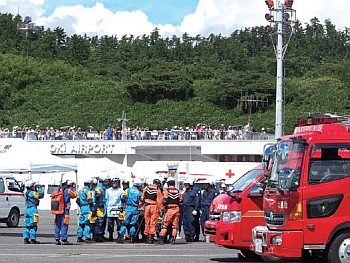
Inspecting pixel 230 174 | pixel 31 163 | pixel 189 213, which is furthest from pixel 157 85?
pixel 189 213

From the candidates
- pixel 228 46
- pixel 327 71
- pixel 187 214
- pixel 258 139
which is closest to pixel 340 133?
pixel 187 214

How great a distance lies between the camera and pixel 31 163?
26594 mm

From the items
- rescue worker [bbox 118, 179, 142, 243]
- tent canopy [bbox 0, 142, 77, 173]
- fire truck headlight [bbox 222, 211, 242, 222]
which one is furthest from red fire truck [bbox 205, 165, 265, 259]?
tent canopy [bbox 0, 142, 77, 173]

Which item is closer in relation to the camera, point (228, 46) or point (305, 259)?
point (305, 259)

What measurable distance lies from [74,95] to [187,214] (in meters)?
75.8

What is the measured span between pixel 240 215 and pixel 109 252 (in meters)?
3.90

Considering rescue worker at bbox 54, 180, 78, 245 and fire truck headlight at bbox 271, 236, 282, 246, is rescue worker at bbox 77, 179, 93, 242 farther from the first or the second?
fire truck headlight at bbox 271, 236, 282, 246

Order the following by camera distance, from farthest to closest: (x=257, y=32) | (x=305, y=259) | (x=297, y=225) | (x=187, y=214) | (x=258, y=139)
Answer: (x=257, y=32), (x=258, y=139), (x=187, y=214), (x=305, y=259), (x=297, y=225)

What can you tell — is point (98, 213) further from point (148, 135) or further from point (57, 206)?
point (148, 135)

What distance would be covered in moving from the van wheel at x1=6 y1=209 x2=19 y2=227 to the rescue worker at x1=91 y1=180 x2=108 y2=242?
7.68 metres

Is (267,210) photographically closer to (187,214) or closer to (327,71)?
(187,214)

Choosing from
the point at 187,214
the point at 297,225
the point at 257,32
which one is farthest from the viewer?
the point at 257,32

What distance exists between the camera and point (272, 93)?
96.1 meters

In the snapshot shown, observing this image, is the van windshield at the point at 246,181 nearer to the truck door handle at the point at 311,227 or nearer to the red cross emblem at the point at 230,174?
the truck door handle at the point at 311,227
